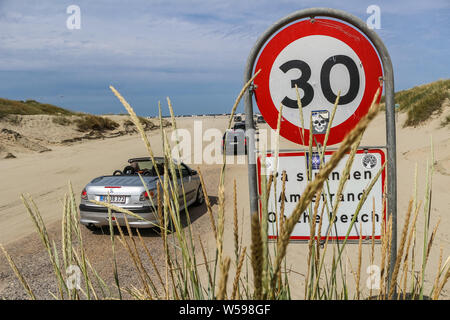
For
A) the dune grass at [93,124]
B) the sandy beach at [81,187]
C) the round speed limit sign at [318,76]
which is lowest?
the sandy beach at [81,187]

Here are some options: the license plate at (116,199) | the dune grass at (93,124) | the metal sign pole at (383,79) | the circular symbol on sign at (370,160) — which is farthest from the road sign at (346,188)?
the dune grass at (93,124)

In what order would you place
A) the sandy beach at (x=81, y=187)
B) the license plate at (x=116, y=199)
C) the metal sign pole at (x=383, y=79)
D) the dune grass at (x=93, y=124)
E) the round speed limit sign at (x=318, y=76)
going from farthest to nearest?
the dune grass at (x=93, y=124)
the license plate at (x=116, y=199)
the sandy beach at (x=81, y=187)
the round speed limit sign at (x=318, y=76)
the metal sign pole at (x=383, y=79)

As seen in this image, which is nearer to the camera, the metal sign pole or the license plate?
the metal sign pole

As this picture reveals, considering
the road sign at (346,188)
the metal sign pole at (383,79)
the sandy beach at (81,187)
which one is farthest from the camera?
the sandy beach at (81,187)

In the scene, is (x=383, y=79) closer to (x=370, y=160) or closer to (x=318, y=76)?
(x=318, y=76)

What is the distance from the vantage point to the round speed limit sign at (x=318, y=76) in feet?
7.77

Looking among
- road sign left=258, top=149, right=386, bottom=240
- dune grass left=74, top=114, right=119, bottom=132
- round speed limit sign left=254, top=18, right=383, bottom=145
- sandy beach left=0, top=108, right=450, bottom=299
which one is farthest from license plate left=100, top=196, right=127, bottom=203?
dune grass left=74, top=114, right=119, bottom=132

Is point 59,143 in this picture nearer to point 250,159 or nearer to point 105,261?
point 105,261

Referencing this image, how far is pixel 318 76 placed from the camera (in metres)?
2.46

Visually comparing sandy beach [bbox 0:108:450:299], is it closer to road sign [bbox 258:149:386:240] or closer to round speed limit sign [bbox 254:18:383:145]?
road sign [bbox 258:149:386:240]

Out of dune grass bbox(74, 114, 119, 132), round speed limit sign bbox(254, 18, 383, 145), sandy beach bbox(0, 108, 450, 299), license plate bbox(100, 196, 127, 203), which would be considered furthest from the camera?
dune grass bbox(74, 114, 119, 132)

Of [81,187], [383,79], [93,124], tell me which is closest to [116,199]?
[81,187]

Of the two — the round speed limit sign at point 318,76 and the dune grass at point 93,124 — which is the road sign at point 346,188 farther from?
the dune grass at point 93,124

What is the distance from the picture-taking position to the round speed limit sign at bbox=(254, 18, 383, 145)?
7.77 ft
